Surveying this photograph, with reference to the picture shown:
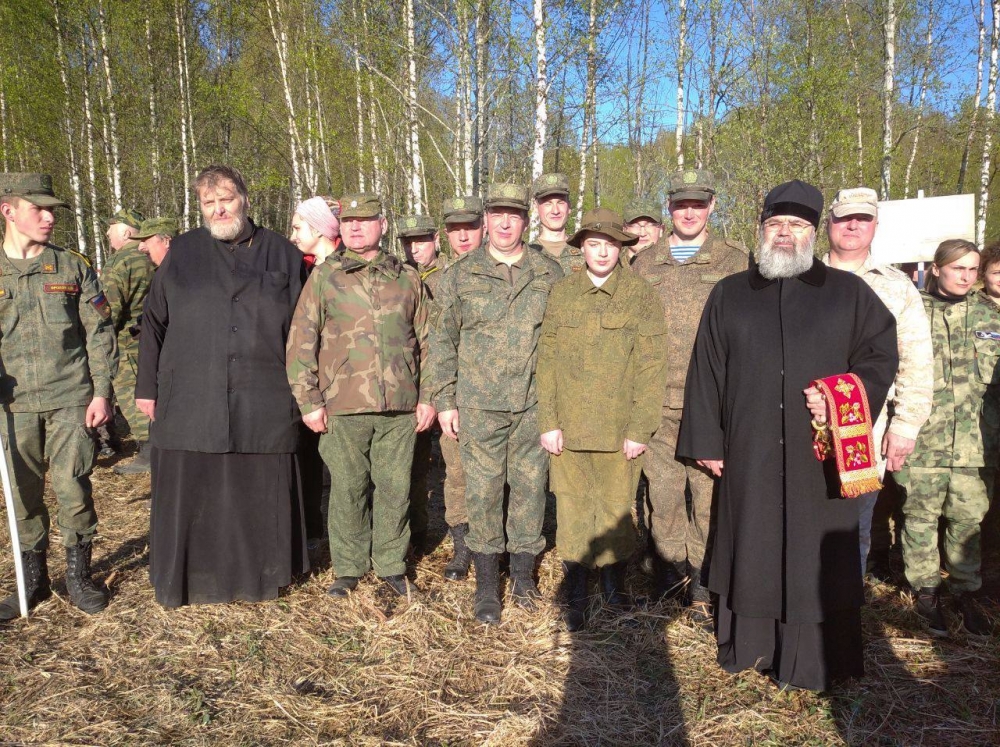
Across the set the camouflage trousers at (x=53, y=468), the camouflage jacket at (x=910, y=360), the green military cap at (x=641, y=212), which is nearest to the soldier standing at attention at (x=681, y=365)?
the camouflage jacket at (x=910, y=360)

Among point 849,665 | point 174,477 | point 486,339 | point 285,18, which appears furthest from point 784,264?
point 285,18

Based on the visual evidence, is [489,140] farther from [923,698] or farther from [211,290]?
[923,698]

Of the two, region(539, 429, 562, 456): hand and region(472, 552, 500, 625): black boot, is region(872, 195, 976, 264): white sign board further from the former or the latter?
region(472, 552, 500, 625): black boot

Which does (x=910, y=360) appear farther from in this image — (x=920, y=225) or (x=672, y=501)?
(x=920, y=225)

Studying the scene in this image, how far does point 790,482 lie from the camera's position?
3076 millimetres

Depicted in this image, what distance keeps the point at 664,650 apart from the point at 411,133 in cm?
1111

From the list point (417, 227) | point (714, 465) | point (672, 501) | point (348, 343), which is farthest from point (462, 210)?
point (714, 465)

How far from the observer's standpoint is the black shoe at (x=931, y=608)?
3775 mm

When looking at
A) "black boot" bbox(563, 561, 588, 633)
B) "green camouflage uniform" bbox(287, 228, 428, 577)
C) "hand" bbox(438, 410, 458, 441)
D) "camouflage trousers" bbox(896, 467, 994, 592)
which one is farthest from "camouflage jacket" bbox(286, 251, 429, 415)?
"camouflage trousers" bbox(896, 467, 994, 592)

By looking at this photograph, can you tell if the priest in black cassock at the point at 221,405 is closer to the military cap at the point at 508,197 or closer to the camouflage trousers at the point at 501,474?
the camouflage trousers at the point at 501,474

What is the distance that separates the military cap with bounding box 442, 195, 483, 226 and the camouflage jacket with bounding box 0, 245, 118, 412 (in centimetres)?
258

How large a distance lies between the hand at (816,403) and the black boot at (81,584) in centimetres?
399

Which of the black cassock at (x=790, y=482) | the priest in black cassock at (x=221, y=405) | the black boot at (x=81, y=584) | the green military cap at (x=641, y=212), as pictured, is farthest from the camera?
the green military cap at (x=641, y=212)

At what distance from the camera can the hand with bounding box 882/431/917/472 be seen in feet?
10.9
